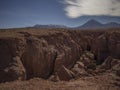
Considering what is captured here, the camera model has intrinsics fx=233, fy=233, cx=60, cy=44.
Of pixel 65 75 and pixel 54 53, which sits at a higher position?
pixel 54 53

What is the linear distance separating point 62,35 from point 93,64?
520 centimetres

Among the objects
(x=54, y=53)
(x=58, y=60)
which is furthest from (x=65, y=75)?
(x=54, y=53)

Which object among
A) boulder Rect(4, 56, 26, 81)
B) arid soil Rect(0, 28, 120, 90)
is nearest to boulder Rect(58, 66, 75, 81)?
arid soil Rect(0, 28, 120, 90)

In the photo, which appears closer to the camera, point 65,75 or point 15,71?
point 15,71

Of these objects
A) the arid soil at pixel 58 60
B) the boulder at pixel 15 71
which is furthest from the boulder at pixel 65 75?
the boulder at pixel 15 71

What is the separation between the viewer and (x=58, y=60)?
25.2 metres

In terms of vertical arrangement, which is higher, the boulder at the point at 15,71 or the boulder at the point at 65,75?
the boulder at the point at 15,71

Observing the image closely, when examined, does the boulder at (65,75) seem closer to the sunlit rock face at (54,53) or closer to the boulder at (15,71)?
the sunlit rock face at (54,53)

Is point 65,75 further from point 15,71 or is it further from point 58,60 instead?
point 15,71

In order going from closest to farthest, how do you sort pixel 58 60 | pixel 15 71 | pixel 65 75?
pixel 15 71, pixel 65 75, pixel 58 60

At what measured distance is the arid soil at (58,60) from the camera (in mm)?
17156

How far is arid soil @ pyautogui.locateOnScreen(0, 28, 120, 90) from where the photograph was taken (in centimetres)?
1716

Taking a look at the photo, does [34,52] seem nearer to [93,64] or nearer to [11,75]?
[11,75]

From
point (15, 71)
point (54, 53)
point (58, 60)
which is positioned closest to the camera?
point (15, 71)
